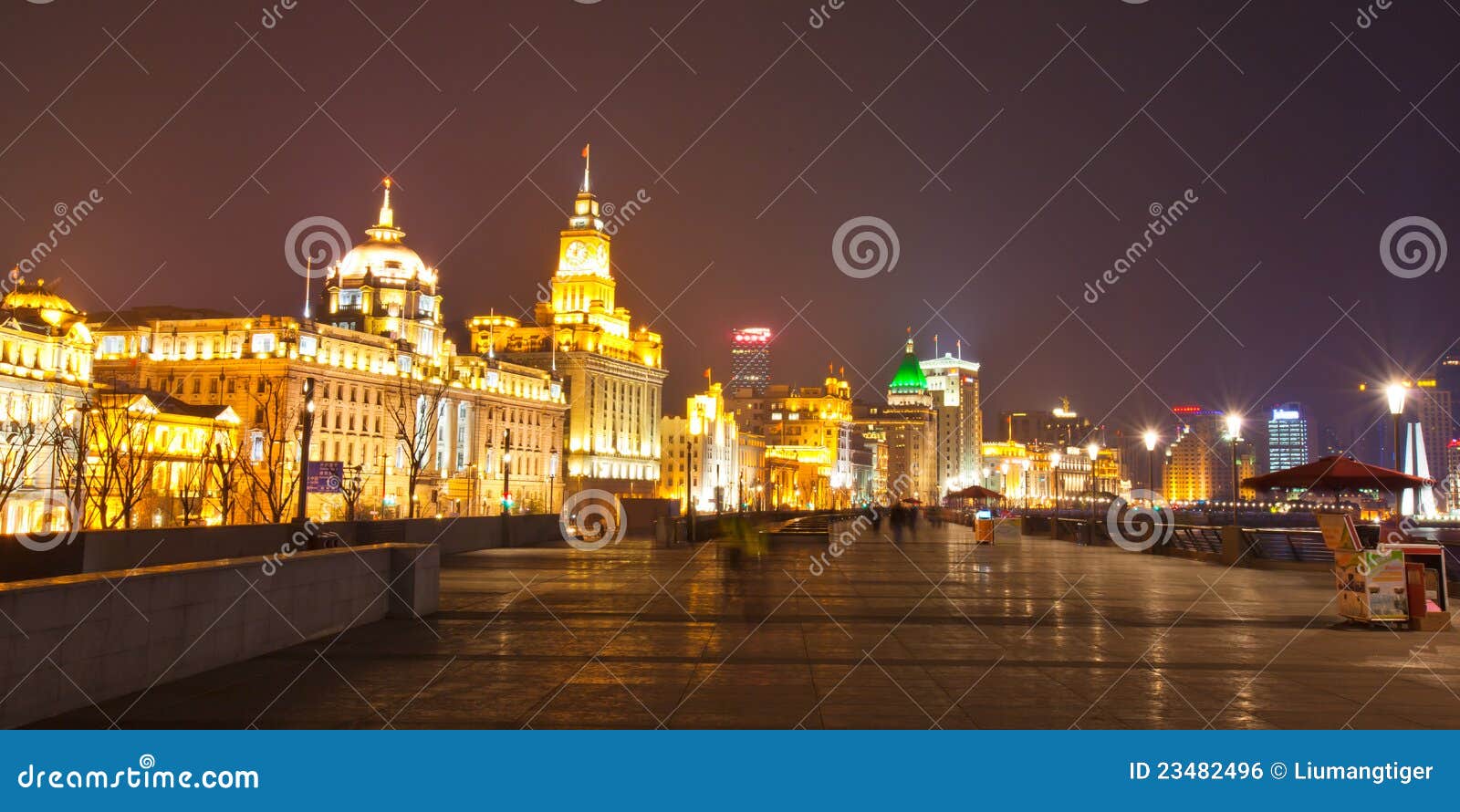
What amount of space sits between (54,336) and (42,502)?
17277 mm

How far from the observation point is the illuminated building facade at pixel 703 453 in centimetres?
17374

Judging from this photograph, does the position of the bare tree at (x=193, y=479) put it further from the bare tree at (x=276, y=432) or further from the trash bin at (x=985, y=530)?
the trash bin at (x=985, y=530)

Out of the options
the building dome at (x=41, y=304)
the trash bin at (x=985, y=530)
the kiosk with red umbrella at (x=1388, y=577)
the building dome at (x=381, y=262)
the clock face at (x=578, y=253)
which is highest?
the clock face at (x=578, y=253)

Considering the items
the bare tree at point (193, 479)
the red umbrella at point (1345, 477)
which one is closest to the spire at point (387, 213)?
the bare tree at point (193, 479)

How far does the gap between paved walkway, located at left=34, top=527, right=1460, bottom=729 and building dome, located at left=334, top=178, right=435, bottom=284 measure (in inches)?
4867

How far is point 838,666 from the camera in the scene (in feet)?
37.9

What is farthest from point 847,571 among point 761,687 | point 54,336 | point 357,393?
point 357,393

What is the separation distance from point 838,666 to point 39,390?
81749 mm

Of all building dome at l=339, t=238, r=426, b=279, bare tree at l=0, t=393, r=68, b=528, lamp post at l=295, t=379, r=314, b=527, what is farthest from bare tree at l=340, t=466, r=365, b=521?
building dome at l=339, t=238, r=426, b=279

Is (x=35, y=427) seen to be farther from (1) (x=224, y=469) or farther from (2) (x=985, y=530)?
(2) (x=985, y=530)

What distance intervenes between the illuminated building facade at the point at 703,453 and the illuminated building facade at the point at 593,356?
5709 mm

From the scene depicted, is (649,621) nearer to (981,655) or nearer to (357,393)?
(981,655)

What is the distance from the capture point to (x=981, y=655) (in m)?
12.4

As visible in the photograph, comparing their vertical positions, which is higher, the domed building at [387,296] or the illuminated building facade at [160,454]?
the domed building at [387,296]
